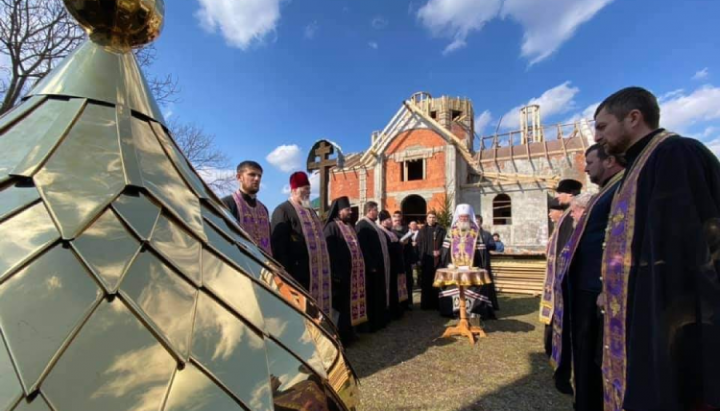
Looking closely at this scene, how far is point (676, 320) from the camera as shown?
154cm

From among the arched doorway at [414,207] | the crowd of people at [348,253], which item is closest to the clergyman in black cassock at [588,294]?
the crowd of people at [348,253]

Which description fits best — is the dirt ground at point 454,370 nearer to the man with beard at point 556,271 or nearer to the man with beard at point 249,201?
the man with beard at point 556,271

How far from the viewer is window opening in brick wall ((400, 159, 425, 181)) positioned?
24859mm

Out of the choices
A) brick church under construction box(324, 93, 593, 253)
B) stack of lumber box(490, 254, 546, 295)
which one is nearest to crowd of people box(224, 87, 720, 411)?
stack of lumber box(490, 254, 546, 295)

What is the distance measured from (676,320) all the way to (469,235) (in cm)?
563

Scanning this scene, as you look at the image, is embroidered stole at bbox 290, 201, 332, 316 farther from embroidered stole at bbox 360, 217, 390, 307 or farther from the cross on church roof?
the cross on church roof

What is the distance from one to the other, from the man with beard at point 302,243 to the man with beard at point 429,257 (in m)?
4.48

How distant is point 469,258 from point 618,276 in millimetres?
5113

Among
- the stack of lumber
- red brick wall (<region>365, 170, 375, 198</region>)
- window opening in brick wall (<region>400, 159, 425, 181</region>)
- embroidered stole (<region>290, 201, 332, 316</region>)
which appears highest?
window opening in brick wall (<region>400, 159, 425, 181</region>)

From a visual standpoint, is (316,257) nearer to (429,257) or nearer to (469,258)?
Result: (469,258)

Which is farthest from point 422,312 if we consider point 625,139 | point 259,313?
point 259,313

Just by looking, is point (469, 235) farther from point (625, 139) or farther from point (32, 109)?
point (32, 109)

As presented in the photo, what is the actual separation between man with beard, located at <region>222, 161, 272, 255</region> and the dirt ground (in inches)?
82.8

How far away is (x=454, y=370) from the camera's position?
4586mm
